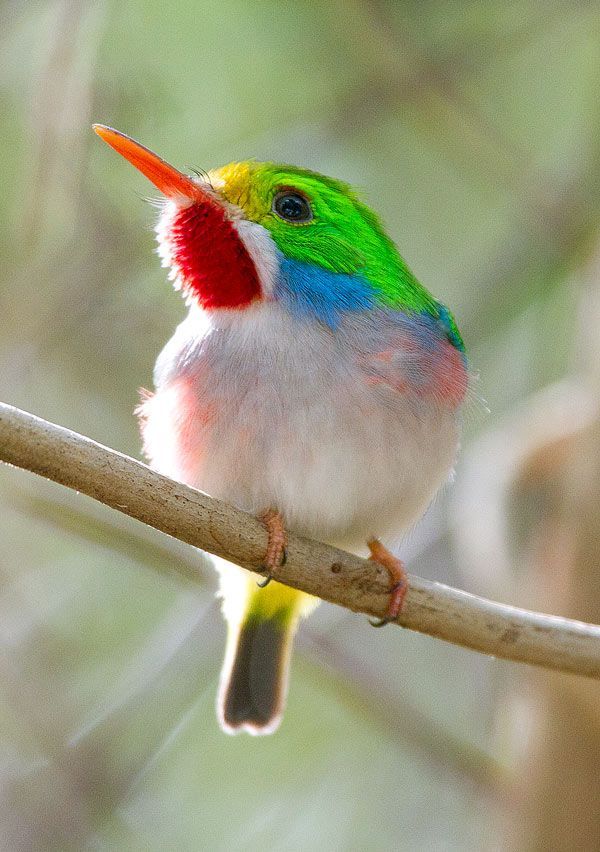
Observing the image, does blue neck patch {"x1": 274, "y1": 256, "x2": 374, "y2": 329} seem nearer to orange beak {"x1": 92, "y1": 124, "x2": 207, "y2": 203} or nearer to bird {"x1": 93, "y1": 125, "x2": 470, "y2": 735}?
bird {"x1": 93, "y1": 125, "x2": 470, "y2": 735}

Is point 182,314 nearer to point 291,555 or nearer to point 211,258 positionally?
point 211,258

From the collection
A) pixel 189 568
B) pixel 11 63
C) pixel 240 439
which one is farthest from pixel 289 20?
pixel 240 439

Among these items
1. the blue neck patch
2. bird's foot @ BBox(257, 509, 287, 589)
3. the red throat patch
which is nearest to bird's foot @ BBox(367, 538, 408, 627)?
bird's foot @ BBox(257, 509, 287, 589)

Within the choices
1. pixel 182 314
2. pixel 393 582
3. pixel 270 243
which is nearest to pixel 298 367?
pixel 270 243

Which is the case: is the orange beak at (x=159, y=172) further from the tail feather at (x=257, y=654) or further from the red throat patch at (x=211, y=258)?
the tail feather at (x=257, y=654)

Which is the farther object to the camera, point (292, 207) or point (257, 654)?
point (257, 654)

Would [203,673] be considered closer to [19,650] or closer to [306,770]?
[19,650]

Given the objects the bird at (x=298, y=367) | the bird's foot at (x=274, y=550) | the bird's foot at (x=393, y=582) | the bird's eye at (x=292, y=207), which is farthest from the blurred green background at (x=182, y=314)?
the bird's foot at (x=274, y=550)
